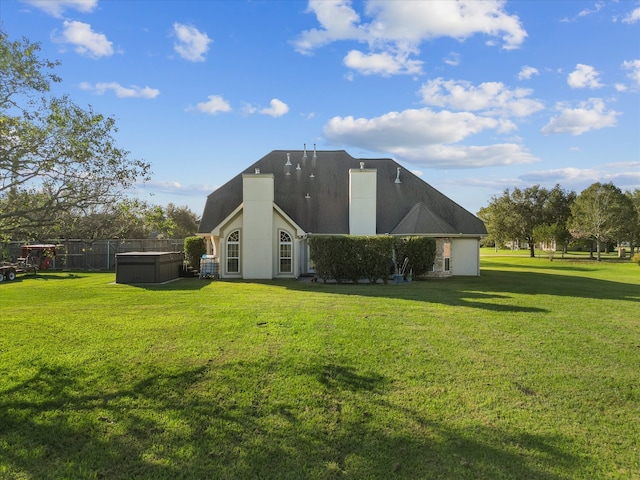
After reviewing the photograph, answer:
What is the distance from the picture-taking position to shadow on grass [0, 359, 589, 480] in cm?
454

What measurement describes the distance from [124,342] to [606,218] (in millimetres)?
52345

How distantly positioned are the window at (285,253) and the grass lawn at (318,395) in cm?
1238

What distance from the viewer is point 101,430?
17.3 ft

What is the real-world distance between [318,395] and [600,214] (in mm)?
51603

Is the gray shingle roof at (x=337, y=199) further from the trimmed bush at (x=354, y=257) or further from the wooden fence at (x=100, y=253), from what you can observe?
the wooden fence at (x=100, y=253)

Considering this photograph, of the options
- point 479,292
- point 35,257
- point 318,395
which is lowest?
point 318,395

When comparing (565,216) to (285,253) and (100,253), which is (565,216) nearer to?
(285,253)

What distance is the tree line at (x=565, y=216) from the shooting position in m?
48.2

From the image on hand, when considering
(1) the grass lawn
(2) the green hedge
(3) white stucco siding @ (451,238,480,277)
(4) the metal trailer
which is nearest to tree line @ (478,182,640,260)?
(3) white stucco siding @ (451,238,480,277)

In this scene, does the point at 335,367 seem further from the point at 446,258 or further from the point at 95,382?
the point at 446,258

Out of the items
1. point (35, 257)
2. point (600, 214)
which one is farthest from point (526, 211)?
point (35, 257)

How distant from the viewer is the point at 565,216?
2203 inches

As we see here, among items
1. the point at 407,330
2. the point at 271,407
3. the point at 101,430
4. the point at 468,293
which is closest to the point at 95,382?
the point at 101,430

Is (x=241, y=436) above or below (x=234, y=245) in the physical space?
below
